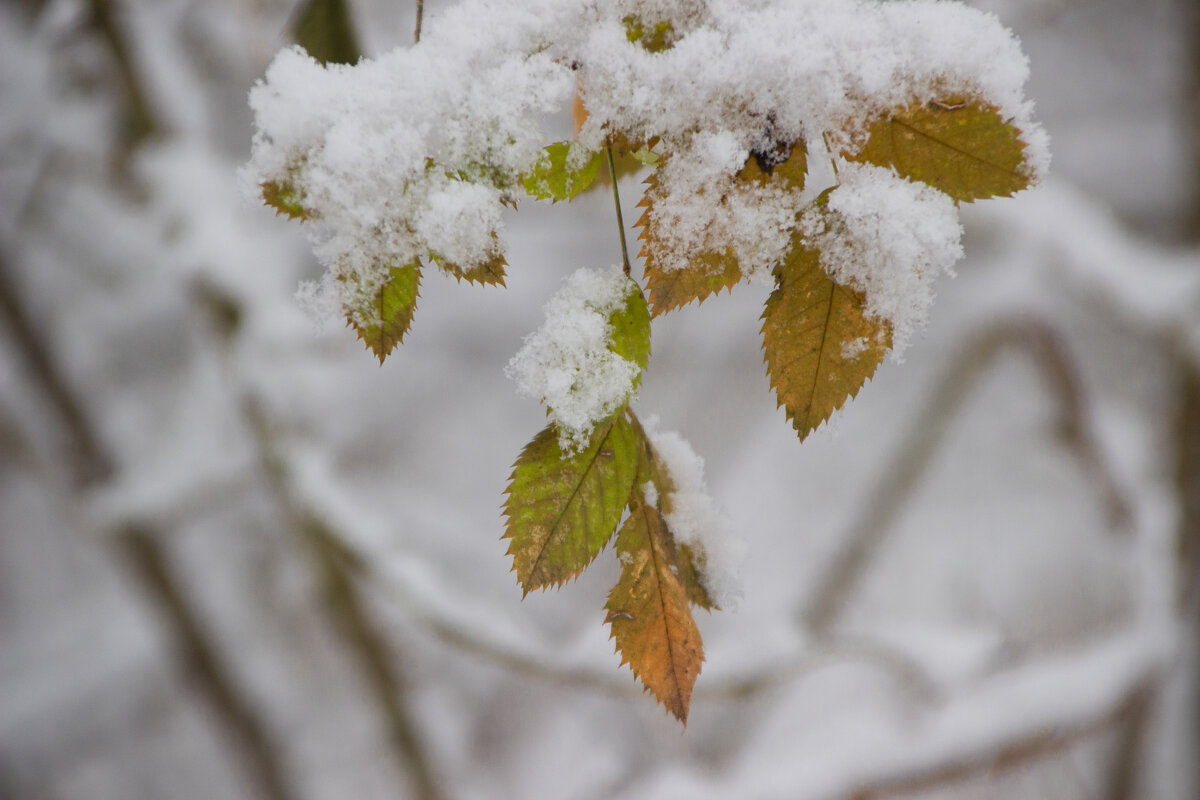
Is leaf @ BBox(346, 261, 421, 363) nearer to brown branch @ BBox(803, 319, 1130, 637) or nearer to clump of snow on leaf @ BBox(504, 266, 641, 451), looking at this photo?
clump of snow on leaf @ BBox(504, 266, 641, 451)

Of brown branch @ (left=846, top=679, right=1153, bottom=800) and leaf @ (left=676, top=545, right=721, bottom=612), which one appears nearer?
leaf @ (left=676, top=545, right=721, bottom=612)

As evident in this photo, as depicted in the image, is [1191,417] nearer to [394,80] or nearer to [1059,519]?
[1059,519]

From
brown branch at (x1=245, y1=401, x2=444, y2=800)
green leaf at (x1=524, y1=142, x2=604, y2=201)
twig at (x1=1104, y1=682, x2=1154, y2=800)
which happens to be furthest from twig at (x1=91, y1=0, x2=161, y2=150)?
twig at (x1=1104, y1=682, x2=1154, y2=800)


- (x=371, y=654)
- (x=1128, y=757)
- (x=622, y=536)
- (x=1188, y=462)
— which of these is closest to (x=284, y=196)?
(x=622, y=536)

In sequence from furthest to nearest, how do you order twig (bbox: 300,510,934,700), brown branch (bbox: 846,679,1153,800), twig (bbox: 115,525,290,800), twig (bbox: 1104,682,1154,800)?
twig (bbox: 115,525,290,800) → twig (bbox: 1104,682,1154,800) → brown branch (bbox: 846,679,1153,800) → twig (bbox: 300,510,934,700)

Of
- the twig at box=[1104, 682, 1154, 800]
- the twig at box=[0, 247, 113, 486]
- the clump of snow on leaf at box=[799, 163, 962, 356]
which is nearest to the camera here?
the clump of snow on leaf at box=[799, 163, 962, 356]

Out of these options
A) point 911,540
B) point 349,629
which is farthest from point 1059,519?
point 349,629
